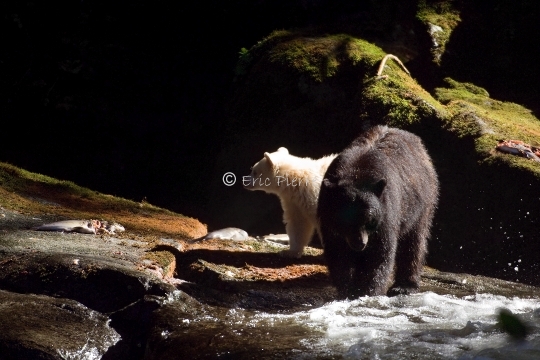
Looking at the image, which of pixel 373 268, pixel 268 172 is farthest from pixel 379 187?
pixel 268 172

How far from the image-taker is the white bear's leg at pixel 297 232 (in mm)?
7750

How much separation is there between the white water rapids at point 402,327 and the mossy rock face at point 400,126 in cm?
178

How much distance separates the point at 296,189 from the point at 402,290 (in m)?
1.87

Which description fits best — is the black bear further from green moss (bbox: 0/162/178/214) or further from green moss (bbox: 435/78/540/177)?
green moss (bbox: 0/162/178/214)

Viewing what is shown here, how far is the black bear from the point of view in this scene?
5770 millimetres

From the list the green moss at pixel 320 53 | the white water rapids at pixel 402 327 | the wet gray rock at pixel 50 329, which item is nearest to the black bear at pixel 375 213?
the white water rapids at pixel 402 327

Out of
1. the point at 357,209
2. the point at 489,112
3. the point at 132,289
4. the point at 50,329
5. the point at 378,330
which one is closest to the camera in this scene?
the point at 50,329

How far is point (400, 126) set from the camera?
890 cm

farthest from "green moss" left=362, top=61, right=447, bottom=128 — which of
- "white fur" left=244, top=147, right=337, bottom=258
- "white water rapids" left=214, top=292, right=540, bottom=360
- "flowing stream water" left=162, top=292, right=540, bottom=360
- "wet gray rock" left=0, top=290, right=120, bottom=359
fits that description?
"wet gray rock" left=0, top=290, right=120, bottom=359

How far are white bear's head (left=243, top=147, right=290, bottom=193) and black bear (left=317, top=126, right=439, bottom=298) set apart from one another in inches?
65.1

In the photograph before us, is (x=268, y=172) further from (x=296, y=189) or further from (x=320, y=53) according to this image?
(x=320, y=53)

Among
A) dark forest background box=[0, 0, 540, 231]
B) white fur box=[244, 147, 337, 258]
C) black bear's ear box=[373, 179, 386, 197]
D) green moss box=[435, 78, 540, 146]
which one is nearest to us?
black bear's ear box=[373, 179, 386, 197]

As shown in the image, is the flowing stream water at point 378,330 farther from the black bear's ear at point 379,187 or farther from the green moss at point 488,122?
the green moss at point 488,122

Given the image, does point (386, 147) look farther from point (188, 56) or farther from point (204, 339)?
point (188, 56)
